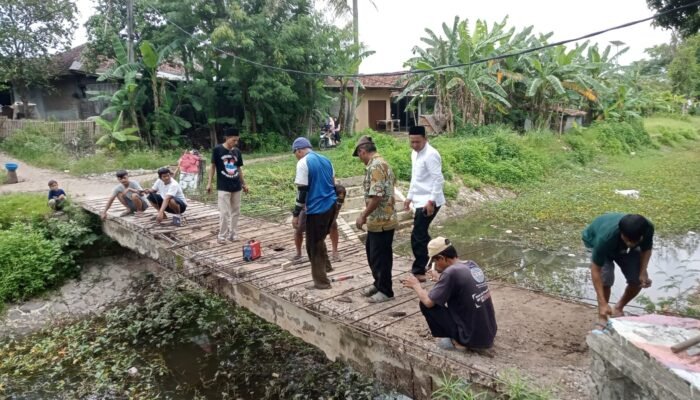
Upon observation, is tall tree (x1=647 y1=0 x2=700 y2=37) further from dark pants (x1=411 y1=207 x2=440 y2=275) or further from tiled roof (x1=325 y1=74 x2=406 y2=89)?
tiled roof (x1=325 y1=74 x2=406 y2=89)

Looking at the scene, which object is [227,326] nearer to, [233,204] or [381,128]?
[233,204]

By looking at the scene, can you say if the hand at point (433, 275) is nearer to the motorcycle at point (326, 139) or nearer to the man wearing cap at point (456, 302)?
the man wearing cap at point (456, 302)

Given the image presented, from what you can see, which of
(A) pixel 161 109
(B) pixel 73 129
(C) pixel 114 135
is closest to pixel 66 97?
(B) pixel 73 129

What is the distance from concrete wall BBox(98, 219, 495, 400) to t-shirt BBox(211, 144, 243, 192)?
3.65 ft

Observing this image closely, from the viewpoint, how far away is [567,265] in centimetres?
797

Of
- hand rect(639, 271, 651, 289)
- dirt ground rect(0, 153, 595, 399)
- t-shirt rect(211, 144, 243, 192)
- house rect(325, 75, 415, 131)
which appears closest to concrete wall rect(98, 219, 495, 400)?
dirt ground rect(0, 153, 595, 399)

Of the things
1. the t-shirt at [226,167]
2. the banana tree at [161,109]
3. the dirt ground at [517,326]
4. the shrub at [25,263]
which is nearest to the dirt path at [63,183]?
the shrub at [25,263]

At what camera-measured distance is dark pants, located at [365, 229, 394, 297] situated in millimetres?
4879

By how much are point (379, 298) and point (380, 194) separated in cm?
110

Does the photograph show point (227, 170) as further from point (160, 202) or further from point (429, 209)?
point (429, 209)

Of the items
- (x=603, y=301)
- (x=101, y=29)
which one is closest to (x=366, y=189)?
(x=603, y=301)

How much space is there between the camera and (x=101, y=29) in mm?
17875

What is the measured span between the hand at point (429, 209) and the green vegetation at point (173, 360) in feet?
5.83

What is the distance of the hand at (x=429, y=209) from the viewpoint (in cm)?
498
